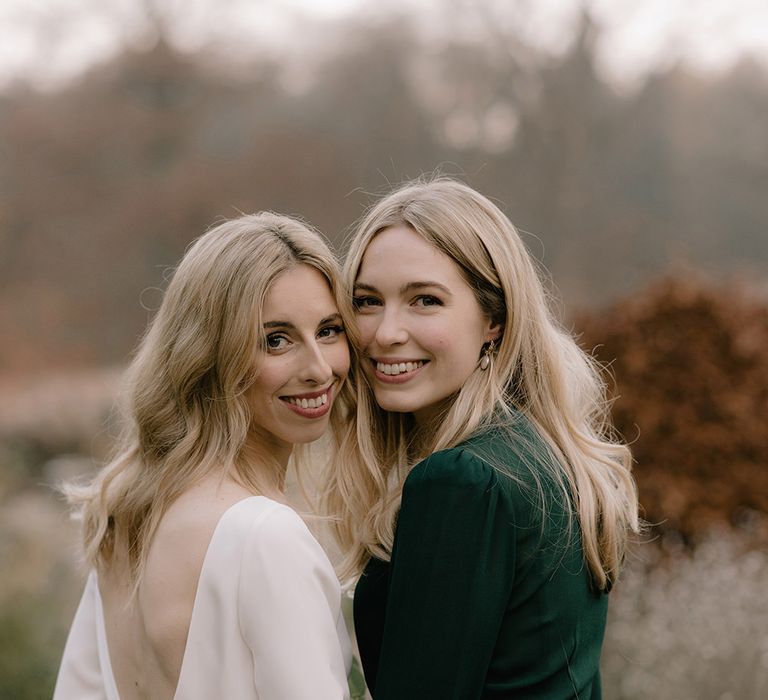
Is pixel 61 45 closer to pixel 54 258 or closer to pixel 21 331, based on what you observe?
pixel 54 258

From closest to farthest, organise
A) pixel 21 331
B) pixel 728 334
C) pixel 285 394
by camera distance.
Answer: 1. pixel 285 394
2. pixel 728 334
3. pixel 21 331

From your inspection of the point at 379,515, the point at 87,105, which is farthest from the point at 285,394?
the point at 87,105

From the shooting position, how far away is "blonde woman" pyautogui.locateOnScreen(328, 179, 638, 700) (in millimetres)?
2482

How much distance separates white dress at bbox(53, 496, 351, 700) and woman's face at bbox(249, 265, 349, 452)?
16.4 inches

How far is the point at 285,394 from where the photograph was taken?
114 inches

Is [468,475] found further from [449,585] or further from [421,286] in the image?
[421,286]

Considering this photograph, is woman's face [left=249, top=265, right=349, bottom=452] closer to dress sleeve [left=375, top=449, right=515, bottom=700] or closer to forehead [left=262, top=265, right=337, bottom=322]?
forehead [left=262, top=265, right=337, bottom=322]

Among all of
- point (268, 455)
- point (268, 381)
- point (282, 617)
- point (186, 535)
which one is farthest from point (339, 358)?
point (282, 617)

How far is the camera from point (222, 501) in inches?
104

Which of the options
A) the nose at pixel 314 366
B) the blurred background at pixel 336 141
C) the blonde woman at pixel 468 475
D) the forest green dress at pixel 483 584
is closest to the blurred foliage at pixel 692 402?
the blonde woman at pixel 468 475

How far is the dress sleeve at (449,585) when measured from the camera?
2.46 meters

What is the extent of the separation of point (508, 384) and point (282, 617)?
3.22 ft

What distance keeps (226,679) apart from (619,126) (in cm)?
1312

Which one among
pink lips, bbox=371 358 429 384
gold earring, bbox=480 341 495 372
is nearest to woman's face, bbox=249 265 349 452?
pink lips, bbox=371 358 429 384
